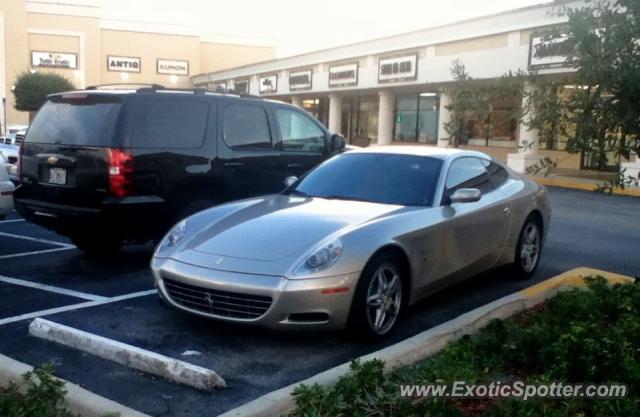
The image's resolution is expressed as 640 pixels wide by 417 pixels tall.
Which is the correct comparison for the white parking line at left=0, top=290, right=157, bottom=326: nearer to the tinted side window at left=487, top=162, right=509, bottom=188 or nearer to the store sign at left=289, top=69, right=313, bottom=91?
the tinted side window at left=487, top=162, right=509, bottom=188

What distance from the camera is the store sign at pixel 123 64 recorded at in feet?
171

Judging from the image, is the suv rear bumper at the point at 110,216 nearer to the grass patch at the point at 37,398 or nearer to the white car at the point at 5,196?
the white car at the point at 5,196

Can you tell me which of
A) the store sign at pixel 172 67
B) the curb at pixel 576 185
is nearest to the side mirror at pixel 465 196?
the curb at pixel 576 185

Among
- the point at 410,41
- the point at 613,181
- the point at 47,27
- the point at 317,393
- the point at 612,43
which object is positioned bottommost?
the point at 317,393

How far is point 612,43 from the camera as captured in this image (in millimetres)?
4523

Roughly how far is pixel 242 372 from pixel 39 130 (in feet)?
14.2

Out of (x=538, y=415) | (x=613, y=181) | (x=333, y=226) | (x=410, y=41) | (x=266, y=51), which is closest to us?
(x=538, y=415)

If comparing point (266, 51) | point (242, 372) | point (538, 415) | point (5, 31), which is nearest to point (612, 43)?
point (538, 415)

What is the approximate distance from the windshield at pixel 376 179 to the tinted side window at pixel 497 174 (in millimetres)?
960

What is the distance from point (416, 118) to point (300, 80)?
7.17 metres

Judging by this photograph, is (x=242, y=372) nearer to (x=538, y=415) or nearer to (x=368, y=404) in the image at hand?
(x=368, y=404)

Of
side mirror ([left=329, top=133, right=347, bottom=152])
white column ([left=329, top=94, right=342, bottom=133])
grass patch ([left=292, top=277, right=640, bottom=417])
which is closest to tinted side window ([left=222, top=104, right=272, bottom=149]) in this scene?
side mirror ([left=329, top=133, right=347, bottom=152])

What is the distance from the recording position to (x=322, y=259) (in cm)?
466

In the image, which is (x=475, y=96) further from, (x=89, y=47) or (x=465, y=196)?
(x=89, y=47)
